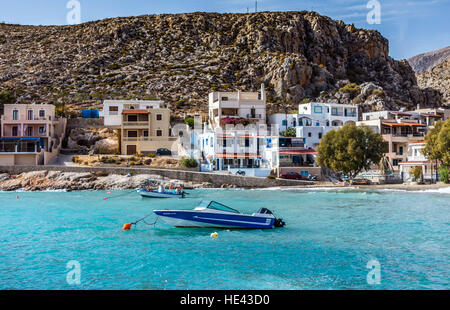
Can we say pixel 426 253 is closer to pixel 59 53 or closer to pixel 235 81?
pixel 235 81

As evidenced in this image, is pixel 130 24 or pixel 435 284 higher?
pixel 130 24

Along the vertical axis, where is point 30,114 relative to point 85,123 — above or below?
above

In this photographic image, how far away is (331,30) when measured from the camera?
136 metres

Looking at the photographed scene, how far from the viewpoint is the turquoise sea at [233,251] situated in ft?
52.0

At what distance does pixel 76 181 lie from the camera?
57.9m

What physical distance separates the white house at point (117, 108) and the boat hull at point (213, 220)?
173 feet

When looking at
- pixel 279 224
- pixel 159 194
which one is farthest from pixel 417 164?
pixel 279 224

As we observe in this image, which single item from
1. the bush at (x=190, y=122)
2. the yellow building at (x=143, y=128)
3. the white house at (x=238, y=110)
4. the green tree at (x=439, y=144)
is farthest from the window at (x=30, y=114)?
the green tree at (x=439, y=144)

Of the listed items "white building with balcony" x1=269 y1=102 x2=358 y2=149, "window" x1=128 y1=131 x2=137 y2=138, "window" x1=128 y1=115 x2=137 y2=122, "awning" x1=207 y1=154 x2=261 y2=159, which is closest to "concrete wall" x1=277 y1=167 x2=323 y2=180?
"awning" x1=207 y1=154 x2=261 y2=159

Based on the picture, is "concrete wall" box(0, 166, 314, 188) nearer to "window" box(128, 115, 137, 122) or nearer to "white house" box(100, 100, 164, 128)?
"window" box(128, 115, 137, 122)

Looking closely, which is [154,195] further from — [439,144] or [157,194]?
[439,144]

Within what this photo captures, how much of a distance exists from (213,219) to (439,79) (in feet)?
541
